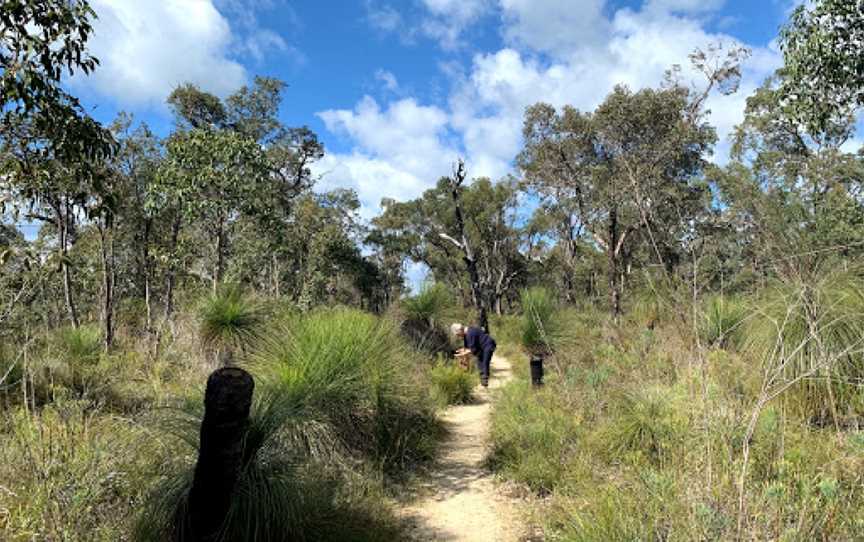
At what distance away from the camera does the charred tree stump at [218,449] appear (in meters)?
2.88

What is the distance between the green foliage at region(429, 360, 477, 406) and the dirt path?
1.64 metres

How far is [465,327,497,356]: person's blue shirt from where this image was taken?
11.0m

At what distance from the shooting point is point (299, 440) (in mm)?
4855

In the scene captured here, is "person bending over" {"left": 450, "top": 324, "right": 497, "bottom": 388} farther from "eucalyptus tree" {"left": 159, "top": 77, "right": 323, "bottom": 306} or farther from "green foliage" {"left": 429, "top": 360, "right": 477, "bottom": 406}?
"eucalyptus tree" {"left": 159, "top": 77, "right": 323, "bottom": 306}

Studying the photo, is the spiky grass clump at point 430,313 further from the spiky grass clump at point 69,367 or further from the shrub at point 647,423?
the shrub at point 647,423

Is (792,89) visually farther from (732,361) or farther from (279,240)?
(279,240)

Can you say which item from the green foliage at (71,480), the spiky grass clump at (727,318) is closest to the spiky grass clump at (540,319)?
the spiky grass clump at (727,318)

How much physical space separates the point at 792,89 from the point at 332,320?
6706 mm

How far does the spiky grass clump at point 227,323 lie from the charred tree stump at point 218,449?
5.03 metres

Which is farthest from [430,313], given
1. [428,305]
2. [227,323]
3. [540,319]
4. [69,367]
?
[69,367]

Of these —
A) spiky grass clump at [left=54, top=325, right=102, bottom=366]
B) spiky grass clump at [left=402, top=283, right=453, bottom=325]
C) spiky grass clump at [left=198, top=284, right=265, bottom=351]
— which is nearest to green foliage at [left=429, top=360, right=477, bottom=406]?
spiky grass clump at [left=198, top=284, right=265, bottom=351]

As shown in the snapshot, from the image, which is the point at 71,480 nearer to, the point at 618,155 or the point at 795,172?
the point at 618,155

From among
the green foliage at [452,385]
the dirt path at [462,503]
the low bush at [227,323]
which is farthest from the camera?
the green foliage at [452,385]

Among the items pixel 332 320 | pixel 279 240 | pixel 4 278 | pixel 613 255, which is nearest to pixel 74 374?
pixel 4 278
